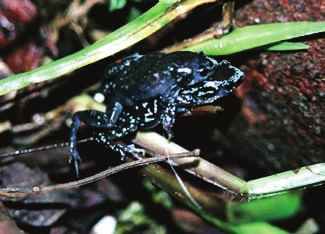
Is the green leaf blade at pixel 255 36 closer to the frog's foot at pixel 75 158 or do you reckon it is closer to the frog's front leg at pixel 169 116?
the frog's front leg at pixel 169 116

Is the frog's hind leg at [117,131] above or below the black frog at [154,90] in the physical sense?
below

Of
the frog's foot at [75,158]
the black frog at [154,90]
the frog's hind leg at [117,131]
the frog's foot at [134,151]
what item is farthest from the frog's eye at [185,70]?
the frog's foot at [75,158]

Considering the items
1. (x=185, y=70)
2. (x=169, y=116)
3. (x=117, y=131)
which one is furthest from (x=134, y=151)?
(x=185, y=70)

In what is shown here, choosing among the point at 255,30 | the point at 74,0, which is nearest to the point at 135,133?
the point at 255,30

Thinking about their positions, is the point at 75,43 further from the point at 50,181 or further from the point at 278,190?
Result: the point at 278,190

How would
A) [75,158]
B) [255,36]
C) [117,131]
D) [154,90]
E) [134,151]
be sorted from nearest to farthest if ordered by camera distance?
[255,36] < [154,90] < [134,151] < [117,131] < [75,158]

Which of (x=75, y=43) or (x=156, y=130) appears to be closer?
(x=156, y=130)

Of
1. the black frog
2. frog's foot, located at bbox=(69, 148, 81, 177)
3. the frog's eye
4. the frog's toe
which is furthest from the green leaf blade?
frog's foot, located at bbox=(69, 148, 81, 177)

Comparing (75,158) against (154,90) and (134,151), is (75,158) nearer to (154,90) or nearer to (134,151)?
(134,151)
